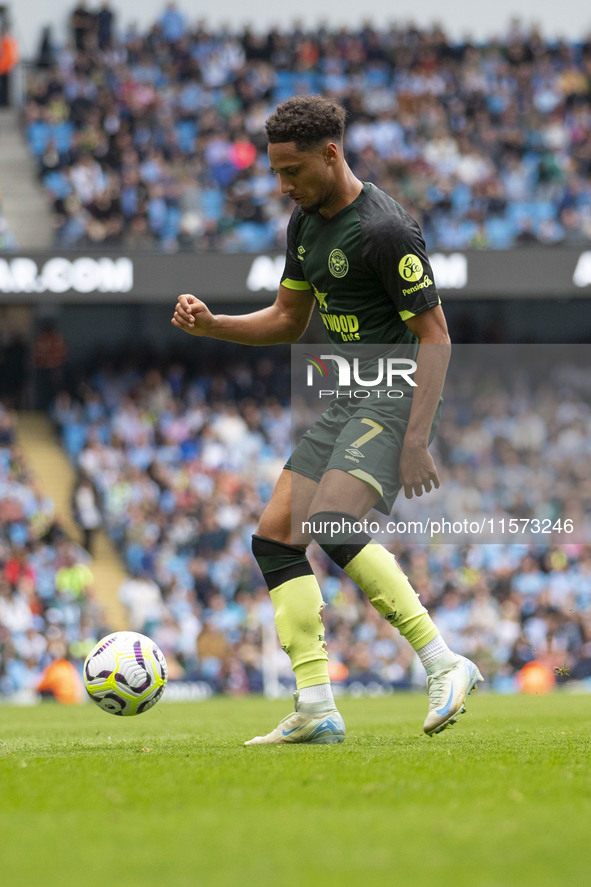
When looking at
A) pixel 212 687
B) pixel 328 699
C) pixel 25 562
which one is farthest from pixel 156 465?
pixel 328 699

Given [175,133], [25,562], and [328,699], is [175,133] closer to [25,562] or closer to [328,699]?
[25,562]

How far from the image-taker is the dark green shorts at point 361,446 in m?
4.69

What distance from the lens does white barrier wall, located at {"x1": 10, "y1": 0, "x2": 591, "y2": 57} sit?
2144cm

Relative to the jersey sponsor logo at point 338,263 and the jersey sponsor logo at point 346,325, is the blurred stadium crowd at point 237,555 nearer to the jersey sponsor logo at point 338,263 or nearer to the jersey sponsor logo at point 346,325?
the jersey sponsor logo at point 346,325

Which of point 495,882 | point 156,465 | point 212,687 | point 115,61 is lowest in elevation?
point 212,687

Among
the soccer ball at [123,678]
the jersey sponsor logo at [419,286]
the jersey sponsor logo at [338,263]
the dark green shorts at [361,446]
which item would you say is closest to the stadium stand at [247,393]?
the soccer ball at [123,678]

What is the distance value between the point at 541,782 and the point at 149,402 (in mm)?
15762

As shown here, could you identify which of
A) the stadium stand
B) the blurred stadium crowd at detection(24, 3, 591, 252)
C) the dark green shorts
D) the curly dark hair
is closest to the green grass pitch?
the dark green shorts

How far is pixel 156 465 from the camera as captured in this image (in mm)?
17453

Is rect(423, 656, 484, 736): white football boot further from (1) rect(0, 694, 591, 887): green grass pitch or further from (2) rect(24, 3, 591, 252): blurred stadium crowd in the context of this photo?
(2) rect(24, 3, 591, 252): blurred stadium crowd

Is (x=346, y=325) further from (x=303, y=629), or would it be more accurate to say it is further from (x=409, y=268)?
(x=303, y=629)

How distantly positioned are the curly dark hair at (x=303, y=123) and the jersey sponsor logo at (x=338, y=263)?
42cm

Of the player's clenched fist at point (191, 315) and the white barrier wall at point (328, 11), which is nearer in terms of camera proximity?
the player's clenched fist at point (191, 315)

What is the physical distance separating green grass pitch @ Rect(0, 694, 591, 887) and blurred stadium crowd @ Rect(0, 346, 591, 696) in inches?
370
